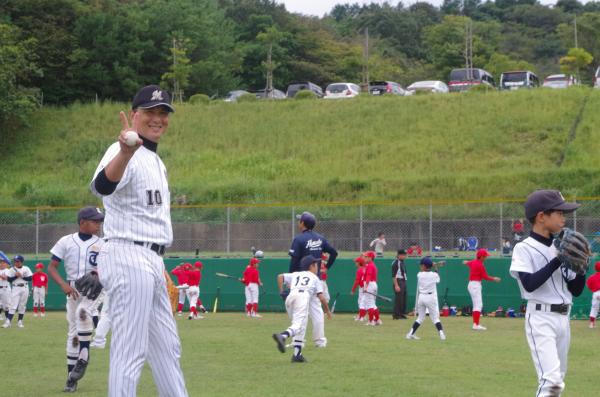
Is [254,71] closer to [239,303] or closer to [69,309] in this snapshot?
[239,303]

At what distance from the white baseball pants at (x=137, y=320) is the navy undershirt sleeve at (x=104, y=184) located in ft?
1.41

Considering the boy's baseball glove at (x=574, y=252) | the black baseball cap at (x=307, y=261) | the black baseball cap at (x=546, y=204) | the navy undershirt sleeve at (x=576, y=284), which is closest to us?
the boy's baseball glove at (x=574, y=252)

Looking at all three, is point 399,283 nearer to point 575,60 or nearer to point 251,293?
point 251,293

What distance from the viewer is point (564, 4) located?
138625 millimetres

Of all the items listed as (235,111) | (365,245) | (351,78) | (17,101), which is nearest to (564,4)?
(351,78)

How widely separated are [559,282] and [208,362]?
757cm

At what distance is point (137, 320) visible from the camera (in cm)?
595

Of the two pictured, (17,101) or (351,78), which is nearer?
(17,101)

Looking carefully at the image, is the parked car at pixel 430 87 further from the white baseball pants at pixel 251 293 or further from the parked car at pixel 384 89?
the white baseball pants at pixel 251 293

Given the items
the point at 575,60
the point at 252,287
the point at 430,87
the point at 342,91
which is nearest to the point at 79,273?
the point at 252,287

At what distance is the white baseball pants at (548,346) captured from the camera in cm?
703

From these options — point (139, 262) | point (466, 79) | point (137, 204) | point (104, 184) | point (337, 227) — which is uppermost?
point (466, 79)

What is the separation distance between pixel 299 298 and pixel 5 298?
10625 mm

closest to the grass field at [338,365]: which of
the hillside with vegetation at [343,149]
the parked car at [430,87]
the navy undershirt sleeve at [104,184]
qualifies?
the navy undershirt sleeve at [104,184]
